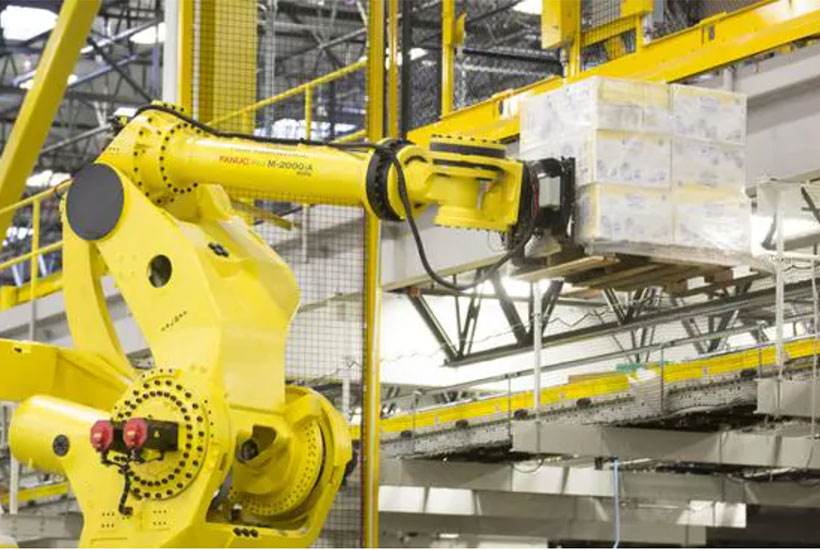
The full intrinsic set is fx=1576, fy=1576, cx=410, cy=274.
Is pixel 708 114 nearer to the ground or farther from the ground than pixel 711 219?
farther from the ground

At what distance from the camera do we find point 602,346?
1669 cm

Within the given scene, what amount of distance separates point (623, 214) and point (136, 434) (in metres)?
2.52

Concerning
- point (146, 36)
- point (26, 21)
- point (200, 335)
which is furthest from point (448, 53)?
point (26, 21)

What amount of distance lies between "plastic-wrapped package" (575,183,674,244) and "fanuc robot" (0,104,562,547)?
230 mm

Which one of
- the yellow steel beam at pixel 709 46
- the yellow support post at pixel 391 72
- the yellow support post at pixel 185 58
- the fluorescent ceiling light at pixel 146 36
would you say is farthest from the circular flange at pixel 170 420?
the fluorescent ceiling light at pixel 146 36

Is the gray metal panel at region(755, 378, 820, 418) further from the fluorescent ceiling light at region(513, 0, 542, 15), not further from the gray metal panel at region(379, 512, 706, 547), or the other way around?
the gray metal panel at region(379, 512, 706, 547)

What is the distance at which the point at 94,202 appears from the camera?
8.29 metres

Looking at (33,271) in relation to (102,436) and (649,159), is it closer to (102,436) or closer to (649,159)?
(102,436)

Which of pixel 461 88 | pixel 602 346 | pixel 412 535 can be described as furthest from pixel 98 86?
pixel 461 88

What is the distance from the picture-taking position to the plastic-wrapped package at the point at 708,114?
25.9 feet

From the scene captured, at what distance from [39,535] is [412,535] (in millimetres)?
4811

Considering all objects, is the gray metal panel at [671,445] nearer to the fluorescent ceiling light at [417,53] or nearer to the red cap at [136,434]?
the fluorescent ceiling light at [417,53]

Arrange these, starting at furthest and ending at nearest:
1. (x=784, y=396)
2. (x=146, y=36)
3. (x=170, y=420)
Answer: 1. (x=146, y=36)
2. (x=784, y=396)
3. (x=170, y=420)

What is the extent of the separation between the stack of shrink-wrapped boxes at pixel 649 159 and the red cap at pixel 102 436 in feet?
7.96
